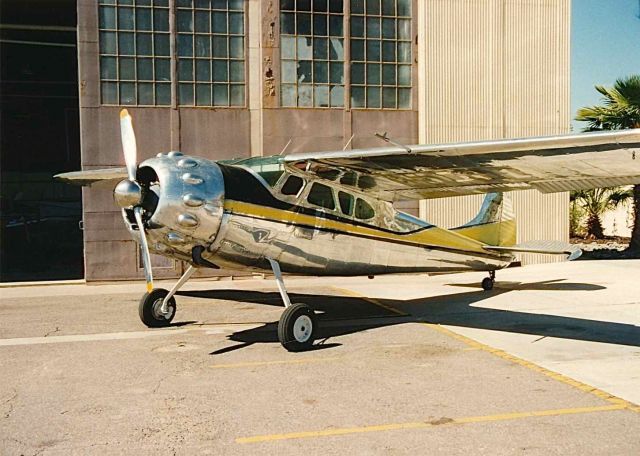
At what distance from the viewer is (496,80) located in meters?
18.5

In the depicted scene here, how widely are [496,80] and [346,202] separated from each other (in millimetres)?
10664

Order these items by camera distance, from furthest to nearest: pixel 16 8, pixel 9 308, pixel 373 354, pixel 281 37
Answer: pixel 16 8, pixel 281 37, pixel 9 308, pixel 373 354

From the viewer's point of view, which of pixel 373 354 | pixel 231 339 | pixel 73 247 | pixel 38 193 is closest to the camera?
pixel 373 354

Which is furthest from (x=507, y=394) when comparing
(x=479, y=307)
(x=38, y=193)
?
(x=38, y=193)

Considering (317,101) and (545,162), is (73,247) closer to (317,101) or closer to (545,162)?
(317,101)

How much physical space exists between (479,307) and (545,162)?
4385 millimetres

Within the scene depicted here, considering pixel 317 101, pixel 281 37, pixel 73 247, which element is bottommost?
pixel 73 247

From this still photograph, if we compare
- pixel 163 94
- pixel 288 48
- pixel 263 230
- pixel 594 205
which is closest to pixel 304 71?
pixel 288 48

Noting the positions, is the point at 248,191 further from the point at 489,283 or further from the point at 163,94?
the point at 163,94

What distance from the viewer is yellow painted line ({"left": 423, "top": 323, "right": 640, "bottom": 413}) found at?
5.76 m

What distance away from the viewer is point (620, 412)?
17.9 feet

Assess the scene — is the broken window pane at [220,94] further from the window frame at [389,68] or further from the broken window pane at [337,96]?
the broken window pane at [337,96]

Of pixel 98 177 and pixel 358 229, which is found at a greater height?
pixel 98 177

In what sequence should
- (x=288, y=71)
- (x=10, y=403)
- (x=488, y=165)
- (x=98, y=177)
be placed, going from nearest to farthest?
(x=10, y=403) < (x=488, y=165) < (x=98, y=177) < (x=288, y=71)
